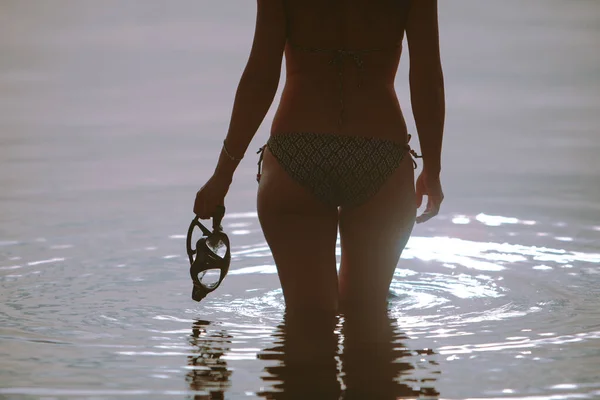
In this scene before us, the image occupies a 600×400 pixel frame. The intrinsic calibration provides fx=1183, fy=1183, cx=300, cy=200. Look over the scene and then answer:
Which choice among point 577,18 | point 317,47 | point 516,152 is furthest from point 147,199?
point 577,18

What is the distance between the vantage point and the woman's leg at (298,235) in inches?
160

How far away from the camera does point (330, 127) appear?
405cm

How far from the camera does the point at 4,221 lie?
6.70 meters

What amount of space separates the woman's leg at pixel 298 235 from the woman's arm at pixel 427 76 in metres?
0.43

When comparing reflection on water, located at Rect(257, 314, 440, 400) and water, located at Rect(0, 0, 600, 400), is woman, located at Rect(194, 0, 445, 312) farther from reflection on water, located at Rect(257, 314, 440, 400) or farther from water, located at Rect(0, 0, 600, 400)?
water, located at Rect(0, 0, 600, 400)

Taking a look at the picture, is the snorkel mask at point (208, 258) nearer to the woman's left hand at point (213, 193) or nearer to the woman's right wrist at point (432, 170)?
the woman's left hand at point (213, 193)

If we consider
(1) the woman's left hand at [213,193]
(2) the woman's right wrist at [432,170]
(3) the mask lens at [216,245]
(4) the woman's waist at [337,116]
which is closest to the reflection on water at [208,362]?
(3) the mask lens at [216,245]

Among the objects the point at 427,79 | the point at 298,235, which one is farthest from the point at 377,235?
the point at 427,79

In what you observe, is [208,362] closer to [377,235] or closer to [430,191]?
[377,235]

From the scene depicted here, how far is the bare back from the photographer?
13.2ft

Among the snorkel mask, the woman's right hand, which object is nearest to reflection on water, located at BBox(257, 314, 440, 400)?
the snorkel mask

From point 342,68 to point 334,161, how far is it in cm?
32

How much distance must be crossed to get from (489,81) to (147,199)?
456cm

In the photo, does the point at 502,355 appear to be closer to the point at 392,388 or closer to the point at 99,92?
the point at 392,388
